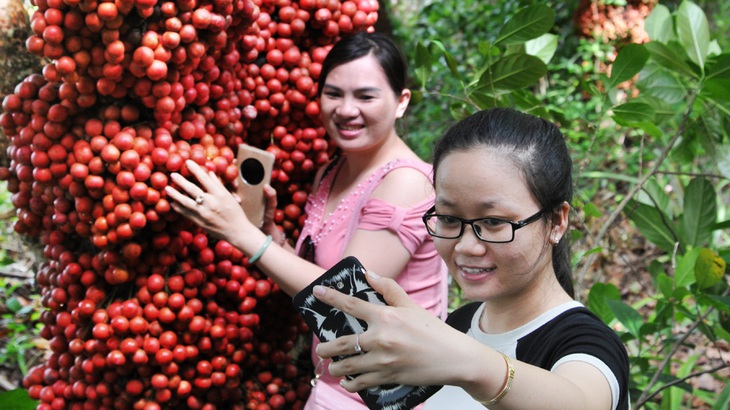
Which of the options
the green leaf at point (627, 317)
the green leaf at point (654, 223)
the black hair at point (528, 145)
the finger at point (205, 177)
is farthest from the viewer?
the green leaf at point (654, 223)

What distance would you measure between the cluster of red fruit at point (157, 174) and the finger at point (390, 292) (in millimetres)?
797

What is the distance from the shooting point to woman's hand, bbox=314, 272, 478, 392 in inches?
33.3

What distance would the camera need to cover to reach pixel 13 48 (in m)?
1.90

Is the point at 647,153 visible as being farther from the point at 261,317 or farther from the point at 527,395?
the point at 527,395

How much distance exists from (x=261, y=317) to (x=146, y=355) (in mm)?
375

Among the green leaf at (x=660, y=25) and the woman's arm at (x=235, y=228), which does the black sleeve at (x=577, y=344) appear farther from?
the green leaf at (x=660, y=25)

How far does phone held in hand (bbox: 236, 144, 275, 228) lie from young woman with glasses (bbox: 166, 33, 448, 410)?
32mm

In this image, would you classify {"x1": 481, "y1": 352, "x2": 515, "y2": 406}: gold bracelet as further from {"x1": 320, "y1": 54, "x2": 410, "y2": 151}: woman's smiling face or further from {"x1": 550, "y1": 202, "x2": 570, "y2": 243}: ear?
{"x1": 320, "y1": 54, "x2": 410, "y2": 151}: woman's smiling face

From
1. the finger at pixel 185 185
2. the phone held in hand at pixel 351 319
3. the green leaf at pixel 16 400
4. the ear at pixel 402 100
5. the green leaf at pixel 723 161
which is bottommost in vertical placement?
the green leaf at pixel 16 400

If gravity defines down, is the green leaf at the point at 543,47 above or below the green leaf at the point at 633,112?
above

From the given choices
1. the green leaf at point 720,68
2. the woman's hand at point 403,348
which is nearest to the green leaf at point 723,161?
the green leaf at point 720,68

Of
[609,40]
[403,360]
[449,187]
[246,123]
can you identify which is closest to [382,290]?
[403,360]

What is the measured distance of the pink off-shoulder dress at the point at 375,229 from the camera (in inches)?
68.7

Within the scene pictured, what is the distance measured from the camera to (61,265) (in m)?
1.81
